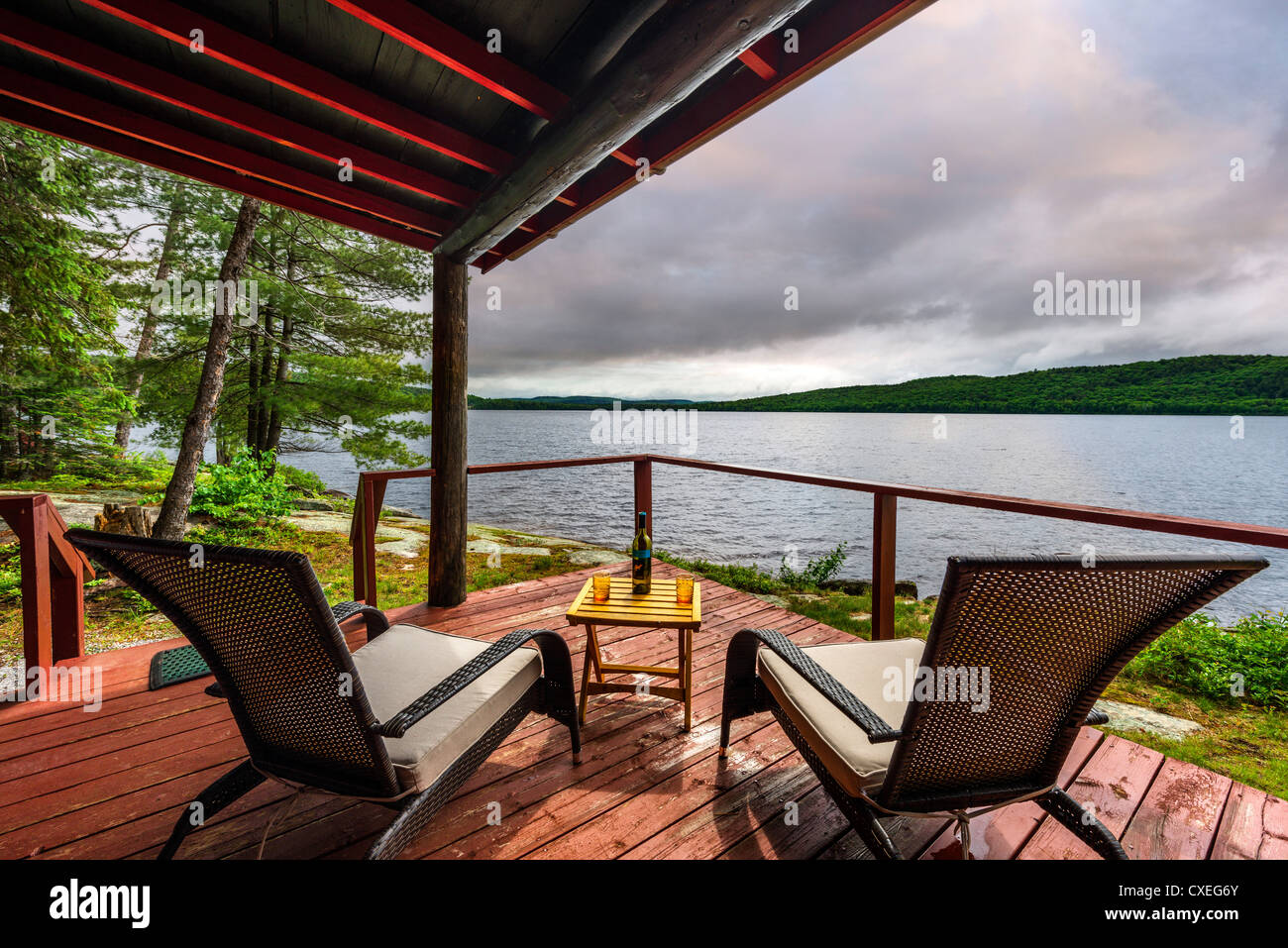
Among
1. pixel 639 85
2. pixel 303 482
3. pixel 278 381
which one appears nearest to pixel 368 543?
pixel 639 85

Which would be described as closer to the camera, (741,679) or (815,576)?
(741,679)

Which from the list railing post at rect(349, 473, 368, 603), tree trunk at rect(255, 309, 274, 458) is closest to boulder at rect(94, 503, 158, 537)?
tree trunk at rect(255, 309, 274, 458)

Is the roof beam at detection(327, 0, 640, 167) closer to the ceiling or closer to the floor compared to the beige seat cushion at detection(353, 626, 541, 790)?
closer to the ceiling

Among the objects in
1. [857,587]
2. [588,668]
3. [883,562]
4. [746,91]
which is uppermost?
[746,91]

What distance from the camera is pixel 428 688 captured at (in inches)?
66.4

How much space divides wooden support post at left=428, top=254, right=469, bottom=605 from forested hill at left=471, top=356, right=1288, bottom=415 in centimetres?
1338

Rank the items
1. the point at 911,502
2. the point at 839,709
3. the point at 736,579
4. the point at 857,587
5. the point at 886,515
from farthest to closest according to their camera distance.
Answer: the point at 911,502
the point at 857,587
the point at 736,579
the point at 886,515
the point at 839,709

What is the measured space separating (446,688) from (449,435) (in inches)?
94.5

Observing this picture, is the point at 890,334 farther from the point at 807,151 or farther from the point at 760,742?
the point at 760,742

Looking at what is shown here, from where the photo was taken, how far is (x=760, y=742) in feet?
7.16

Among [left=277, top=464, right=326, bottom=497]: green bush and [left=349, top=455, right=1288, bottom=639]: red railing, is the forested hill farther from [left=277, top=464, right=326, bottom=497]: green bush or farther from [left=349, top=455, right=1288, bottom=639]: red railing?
[left=349, top=455, right=1288, bottom=639]: red railing

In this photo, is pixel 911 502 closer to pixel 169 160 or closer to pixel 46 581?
pixel 169 160

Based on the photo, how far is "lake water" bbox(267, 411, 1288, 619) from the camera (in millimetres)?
14406

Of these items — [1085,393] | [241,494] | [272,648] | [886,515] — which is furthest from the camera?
[1085,393]
